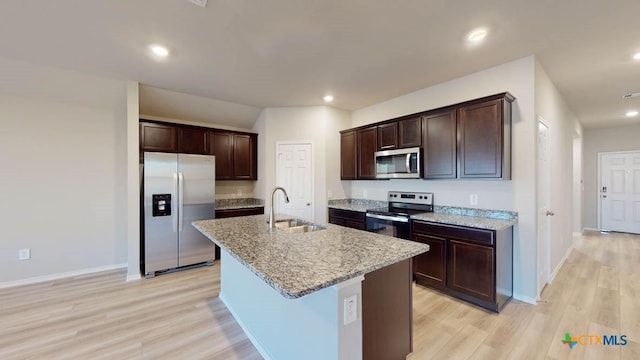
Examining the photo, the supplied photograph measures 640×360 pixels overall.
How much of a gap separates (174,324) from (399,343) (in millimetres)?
2031

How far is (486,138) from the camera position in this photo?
2.78 meters

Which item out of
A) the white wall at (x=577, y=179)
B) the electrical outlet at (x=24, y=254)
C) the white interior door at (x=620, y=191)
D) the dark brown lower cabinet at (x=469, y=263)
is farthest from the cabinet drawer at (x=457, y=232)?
the white interior door at (x=620, y=191)

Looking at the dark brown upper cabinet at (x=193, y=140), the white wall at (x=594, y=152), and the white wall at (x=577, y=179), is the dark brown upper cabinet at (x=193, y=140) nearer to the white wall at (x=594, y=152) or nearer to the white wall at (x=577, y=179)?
the white wall at (x=577, y=179)

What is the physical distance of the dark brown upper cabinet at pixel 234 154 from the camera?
14.9ft

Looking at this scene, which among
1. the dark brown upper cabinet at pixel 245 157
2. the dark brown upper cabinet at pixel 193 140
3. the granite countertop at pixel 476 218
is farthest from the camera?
the dark brown upper cabinet at pixel 245 157

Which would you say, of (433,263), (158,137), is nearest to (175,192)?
(158,137)

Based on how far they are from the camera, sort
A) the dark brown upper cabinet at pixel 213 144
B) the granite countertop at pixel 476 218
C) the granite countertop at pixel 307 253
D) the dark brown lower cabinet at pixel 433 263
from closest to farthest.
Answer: the granite countertop at pixel 307 253 < the granite countertop at pixel 476 218 < the dark brown lower cabinet at pixel 433 263 < the dark brown upper cabinet at pixel 213 144

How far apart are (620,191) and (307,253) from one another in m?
8.26

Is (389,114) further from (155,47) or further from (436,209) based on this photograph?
(155,47)

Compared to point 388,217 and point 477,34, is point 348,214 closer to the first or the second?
point 388,217

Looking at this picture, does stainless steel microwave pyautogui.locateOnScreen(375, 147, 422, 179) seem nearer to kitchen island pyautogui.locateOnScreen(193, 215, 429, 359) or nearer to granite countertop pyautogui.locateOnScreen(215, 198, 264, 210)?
kitchen island pyautogui.locateOnScreen(193, 215, 429, 359)

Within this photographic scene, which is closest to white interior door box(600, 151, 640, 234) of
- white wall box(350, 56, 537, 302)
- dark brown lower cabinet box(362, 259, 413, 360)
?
white wall box(350, 56, 537, 302)

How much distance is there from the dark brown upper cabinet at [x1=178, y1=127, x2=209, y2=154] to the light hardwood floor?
198 cm

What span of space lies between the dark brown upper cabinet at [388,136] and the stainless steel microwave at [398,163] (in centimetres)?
9
